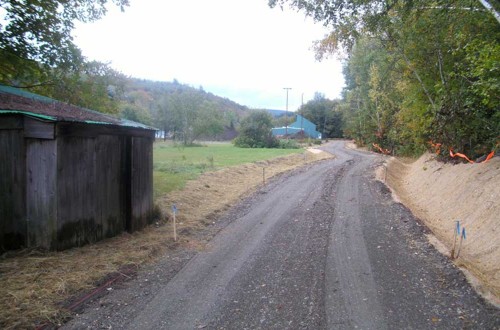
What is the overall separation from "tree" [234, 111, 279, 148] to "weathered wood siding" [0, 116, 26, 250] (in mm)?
57764

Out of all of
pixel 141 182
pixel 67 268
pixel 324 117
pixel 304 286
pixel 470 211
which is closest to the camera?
pixel 304 286

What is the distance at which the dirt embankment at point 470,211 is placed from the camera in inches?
256

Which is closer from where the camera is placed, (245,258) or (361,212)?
(245,258)

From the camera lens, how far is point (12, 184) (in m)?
6.91

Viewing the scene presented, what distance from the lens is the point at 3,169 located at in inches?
271

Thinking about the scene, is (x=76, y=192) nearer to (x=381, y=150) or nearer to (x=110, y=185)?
(x=110, y=185)

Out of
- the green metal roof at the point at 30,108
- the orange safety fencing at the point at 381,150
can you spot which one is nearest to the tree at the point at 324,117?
the orange safety fencing at the point at 381,150

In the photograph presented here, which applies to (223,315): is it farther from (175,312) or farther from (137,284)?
(137,284)

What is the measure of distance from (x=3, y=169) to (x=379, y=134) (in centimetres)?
4351

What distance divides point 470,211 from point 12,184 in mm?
10428

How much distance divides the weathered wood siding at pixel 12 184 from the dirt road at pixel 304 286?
2.59 meters

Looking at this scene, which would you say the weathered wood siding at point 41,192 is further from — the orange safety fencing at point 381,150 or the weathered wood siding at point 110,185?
the orange safety fencing at point 381,150

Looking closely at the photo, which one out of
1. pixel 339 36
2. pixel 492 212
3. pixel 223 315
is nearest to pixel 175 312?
pixel 223 315

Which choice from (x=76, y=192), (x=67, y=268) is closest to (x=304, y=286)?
(x=67, y=268)
